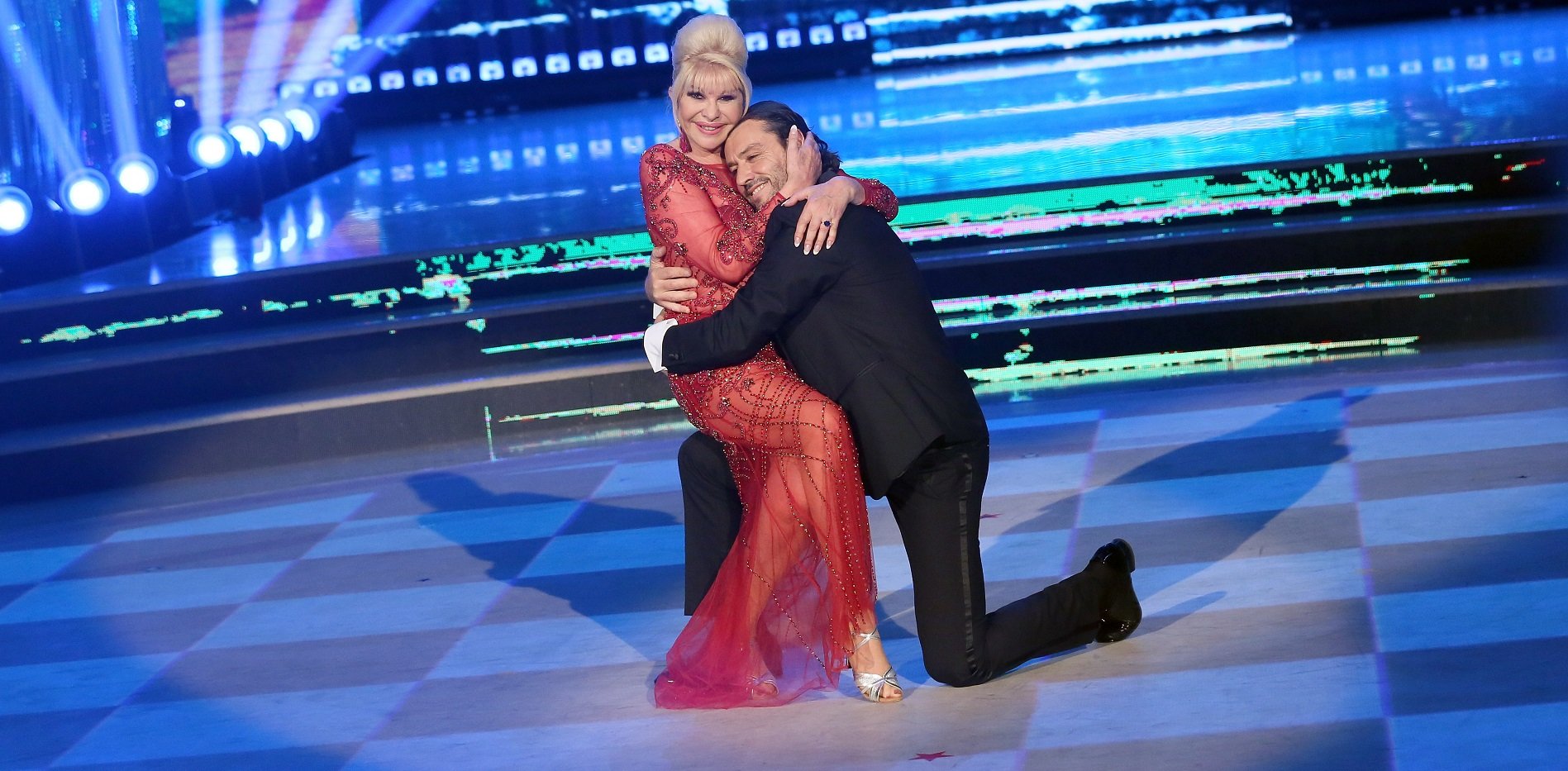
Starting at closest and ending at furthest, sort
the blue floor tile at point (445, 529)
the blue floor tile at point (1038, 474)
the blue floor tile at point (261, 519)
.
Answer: the blue floor tile at point (1038, 474) < the blue floor tile at point (445, 529) < the blue floor tile at point (261, 519)

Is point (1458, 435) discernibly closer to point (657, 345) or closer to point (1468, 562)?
point (1468, 562)

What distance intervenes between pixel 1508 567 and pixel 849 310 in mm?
1722

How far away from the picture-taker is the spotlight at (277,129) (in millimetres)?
12391

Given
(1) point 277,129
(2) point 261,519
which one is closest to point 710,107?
(2) point 261,519

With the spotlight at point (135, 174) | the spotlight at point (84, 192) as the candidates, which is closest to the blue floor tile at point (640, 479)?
the spotlight at point (84, 192)

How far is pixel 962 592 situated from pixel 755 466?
522 mm

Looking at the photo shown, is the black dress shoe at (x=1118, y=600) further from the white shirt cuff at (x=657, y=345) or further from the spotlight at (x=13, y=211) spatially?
the spotlight at (x=13, y=211)

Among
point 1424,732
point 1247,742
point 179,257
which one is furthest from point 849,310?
point 179,257

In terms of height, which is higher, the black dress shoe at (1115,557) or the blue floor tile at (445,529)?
the black dress shoe at (1115,557)

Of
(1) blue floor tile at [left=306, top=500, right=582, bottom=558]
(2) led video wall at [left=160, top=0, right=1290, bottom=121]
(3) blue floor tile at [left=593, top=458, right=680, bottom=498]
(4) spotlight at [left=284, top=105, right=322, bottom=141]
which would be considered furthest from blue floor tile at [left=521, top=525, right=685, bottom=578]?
(2) led video wall at [left=160, top=0, right=1290, bottom=121]

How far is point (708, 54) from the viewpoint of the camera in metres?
3.63

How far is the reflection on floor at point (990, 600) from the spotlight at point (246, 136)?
17.5 ft

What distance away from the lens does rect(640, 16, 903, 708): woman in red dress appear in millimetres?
3564

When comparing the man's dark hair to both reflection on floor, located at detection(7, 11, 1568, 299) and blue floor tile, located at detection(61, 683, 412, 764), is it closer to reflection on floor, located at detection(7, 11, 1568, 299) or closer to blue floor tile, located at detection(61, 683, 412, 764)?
blue floor tile, located at detection(61, 683, 412, 764)
